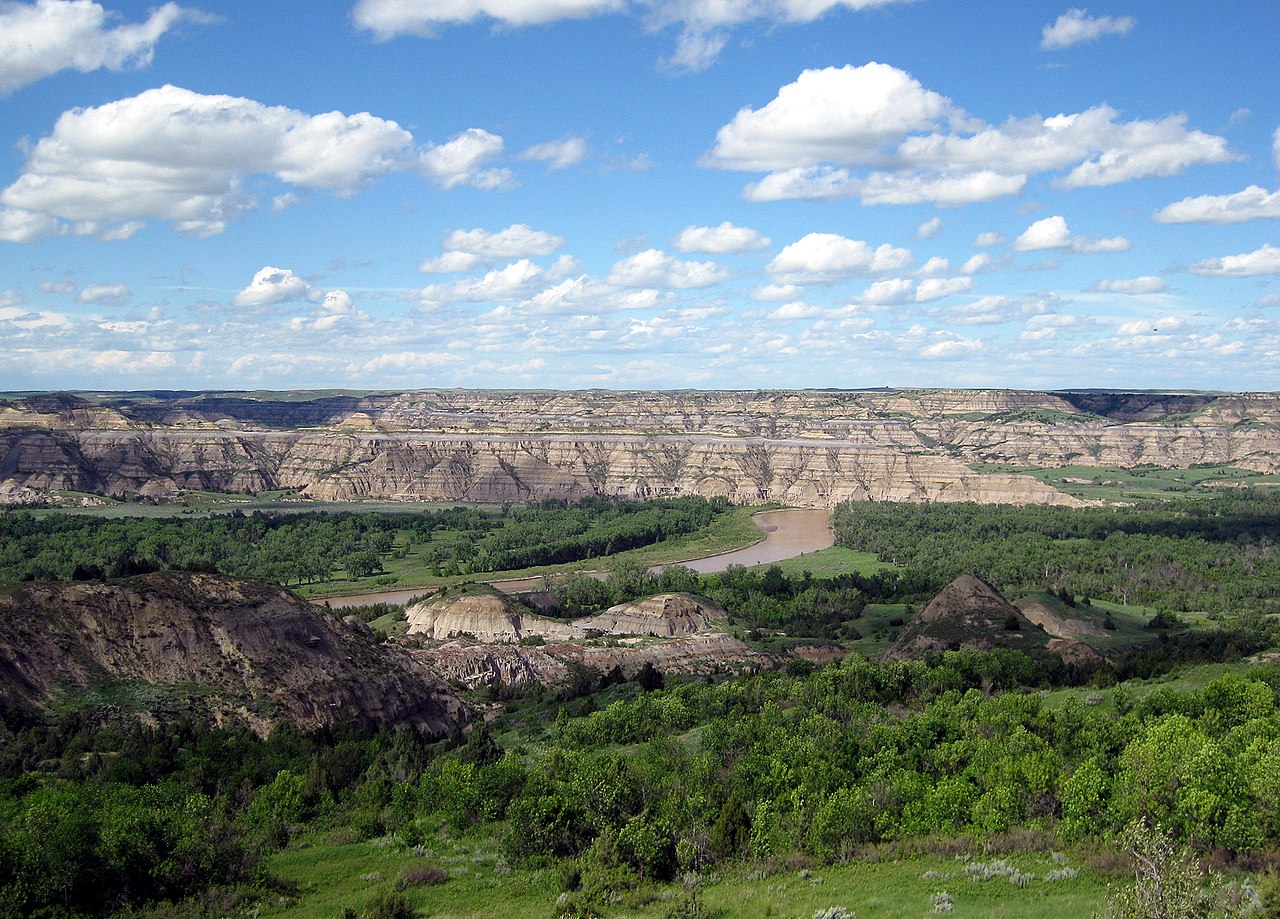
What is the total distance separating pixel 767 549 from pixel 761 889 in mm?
108780

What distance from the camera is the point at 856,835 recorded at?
31234 mm

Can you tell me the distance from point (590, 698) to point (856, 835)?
29.9 metres

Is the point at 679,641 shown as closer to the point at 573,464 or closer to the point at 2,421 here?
the point at 573,464

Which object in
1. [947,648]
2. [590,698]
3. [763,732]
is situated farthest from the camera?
[947,648]

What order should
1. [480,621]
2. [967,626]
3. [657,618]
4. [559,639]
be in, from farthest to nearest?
[657,618], [559,639], [480,621], [967,626]

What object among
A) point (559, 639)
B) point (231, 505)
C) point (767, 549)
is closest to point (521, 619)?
point (559, 639)

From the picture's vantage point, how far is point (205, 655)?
5234cm

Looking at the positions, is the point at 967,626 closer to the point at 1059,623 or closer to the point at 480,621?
the point at 1059,623

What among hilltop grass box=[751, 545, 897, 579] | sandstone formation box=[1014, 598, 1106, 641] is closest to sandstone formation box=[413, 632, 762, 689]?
sandstone formation box=[1014, 598, 1106, 641]

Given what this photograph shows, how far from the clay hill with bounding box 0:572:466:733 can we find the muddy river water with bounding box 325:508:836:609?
39.9 metres

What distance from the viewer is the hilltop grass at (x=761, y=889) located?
2445 centimetres

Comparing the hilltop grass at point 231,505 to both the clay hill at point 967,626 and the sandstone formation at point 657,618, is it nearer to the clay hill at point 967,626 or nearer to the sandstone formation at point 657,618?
the sandstone formation at point 657,618

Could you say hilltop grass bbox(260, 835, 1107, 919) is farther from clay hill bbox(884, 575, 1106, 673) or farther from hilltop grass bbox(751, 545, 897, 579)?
hilltop grass bbox(751, 545, 897, 579)

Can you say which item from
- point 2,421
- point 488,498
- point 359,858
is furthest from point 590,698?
point 2,421
